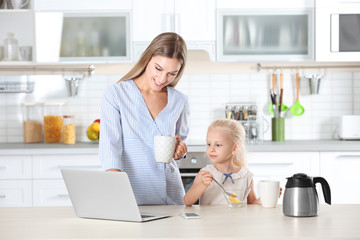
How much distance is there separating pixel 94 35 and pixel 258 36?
117cm

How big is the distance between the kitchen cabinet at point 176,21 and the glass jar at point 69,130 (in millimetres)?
687

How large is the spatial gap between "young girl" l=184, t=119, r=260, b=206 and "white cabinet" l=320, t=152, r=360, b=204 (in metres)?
1.38

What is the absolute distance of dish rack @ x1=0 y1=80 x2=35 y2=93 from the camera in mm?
4180

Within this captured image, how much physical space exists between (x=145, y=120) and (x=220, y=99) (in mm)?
2055

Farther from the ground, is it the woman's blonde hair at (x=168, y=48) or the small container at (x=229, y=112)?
the woman's blonde hair at (x=168, y=48)

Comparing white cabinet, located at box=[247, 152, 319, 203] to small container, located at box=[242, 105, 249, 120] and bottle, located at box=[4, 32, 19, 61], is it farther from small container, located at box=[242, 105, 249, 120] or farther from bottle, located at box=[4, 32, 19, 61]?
bottle, located at box=[4, 32, 19, 61]

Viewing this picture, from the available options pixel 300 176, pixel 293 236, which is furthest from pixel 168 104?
pixel 293 236

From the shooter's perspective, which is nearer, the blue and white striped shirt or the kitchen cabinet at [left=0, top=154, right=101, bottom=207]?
the blue and white striped shirt

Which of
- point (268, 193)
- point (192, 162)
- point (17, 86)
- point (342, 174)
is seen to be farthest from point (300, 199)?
point (17, 86)

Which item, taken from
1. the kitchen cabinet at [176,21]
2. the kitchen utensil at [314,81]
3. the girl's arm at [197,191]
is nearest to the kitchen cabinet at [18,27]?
the kitchen cabinet at [176,21]

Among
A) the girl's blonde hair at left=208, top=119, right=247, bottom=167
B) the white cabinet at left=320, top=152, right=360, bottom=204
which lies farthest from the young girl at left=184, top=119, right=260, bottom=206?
the white cabinet at left=320, top=152, right=360, bottom=204

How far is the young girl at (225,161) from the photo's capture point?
2.26 metres

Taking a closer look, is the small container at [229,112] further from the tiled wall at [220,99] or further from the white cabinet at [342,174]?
the white cabinet at [342,174]

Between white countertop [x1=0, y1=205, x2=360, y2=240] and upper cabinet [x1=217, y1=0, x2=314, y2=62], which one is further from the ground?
upper cabinet [x1=217, y1=0, x2=314, y2=62]
